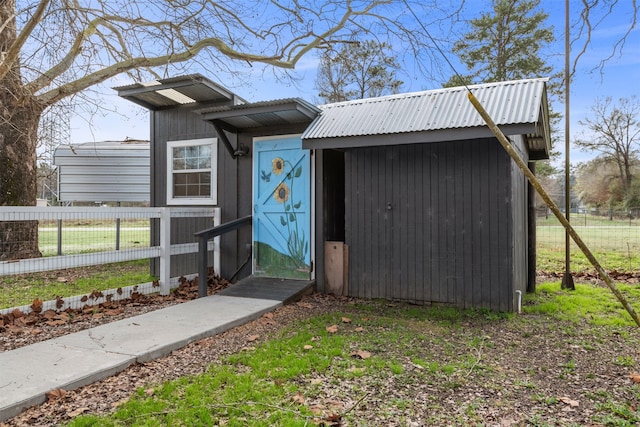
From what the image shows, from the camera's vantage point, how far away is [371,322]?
482 centimetres

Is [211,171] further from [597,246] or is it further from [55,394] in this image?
[597,246]

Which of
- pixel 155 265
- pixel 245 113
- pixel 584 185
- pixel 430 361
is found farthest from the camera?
pixel 584 185

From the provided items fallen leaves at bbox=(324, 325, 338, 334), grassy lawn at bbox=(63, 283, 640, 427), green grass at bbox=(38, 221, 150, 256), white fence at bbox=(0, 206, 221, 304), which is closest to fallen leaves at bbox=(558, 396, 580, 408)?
grassy lawn at bbox=(63, 283, 640, 427)

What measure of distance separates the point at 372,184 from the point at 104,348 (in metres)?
3.87

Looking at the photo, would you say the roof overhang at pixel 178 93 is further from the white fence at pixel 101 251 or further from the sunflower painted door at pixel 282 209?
the white fence at pixel 101 251

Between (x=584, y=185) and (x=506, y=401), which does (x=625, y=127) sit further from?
(x=506, y=401)

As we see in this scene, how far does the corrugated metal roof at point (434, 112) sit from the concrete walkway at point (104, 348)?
8.53 ft

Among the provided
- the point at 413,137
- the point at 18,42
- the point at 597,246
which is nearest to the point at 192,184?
the point at 18,42

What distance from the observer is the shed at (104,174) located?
35.7 ft

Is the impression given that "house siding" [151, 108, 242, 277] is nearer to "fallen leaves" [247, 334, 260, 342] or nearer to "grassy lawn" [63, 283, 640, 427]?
"grassy lawn" [63, 283, 640, 427]

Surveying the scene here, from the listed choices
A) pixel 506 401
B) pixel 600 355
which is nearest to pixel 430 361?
pixel 506 401

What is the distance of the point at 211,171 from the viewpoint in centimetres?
725

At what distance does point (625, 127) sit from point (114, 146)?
29.8 m

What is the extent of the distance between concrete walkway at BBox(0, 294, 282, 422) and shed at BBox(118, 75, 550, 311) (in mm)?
1552
